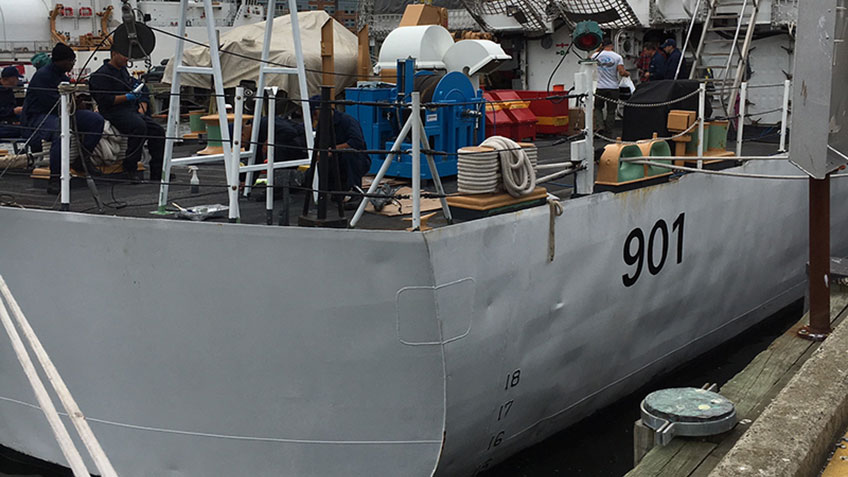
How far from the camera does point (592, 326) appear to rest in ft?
21.7

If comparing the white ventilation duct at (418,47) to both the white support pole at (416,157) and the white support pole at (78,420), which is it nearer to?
the white support pole at (416,157)

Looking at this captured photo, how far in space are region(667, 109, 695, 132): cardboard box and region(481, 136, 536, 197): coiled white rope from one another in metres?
2.80

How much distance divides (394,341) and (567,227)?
1655 mm

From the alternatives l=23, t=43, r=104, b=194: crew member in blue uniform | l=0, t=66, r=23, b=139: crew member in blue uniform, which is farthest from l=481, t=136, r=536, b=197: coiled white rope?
l=0, t=66, r=23, b=139: crew member in blue uniform

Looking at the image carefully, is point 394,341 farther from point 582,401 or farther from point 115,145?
point 115,145

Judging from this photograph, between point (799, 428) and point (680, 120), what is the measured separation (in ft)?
15.1

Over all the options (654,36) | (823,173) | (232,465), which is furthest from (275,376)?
(654,36)

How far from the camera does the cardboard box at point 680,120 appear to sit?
8.13 metres

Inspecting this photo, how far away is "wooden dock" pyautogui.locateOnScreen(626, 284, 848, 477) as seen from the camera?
4.29m

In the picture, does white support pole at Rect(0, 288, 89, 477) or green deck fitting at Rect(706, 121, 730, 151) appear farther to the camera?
green deck fitting at Rect(706, 121, 730, 151)

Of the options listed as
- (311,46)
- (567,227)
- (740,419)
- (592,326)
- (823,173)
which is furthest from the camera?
(311,46)

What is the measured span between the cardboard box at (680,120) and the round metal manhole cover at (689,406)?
393 cm

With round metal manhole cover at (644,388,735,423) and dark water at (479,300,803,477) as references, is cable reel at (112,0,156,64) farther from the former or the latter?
round metal manhole cover at (644,388,735,423)

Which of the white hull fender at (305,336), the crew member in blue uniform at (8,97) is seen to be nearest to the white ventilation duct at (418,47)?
the white hull fender at (305,336)
